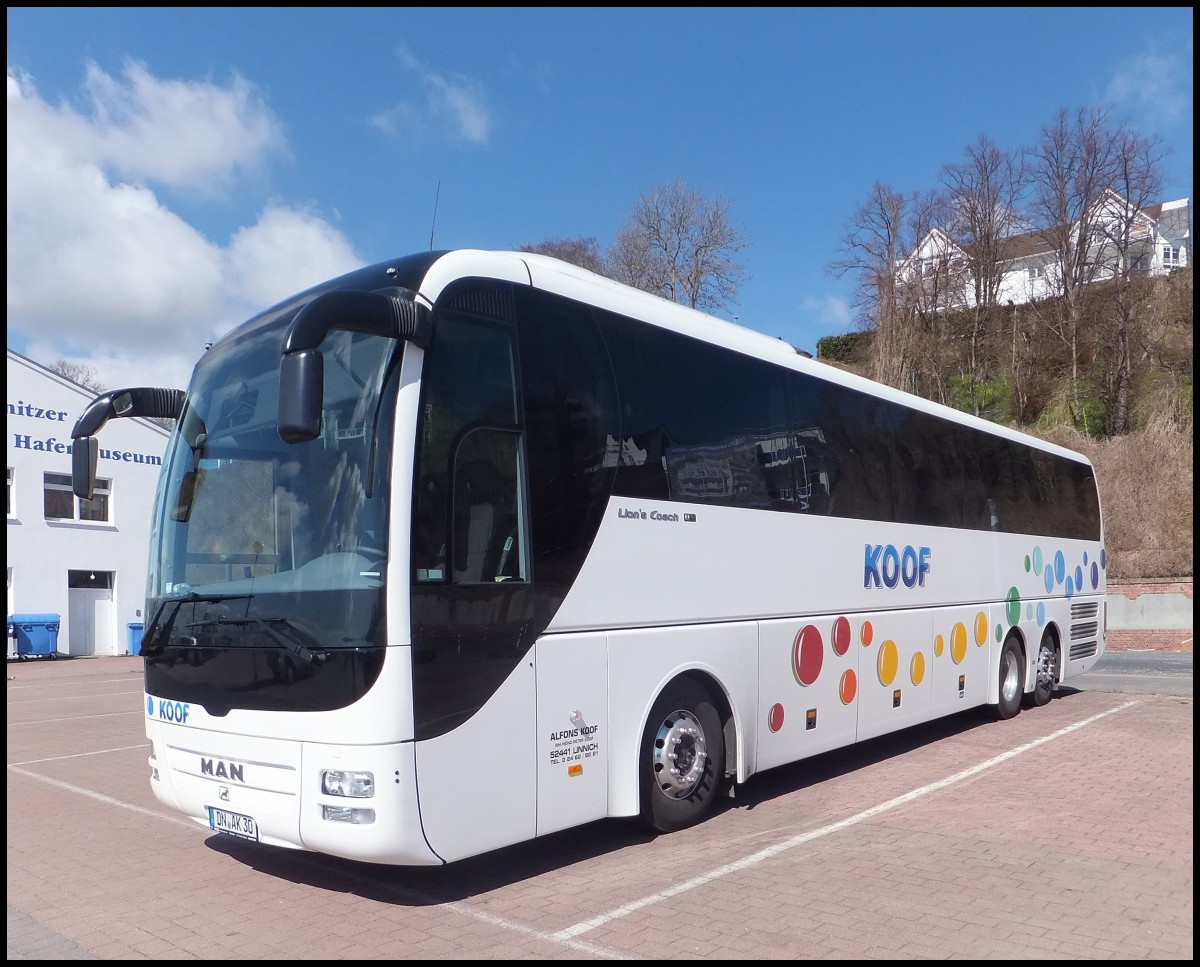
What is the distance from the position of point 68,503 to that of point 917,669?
28.0 metres

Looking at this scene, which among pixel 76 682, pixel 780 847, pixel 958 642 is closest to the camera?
pixel 780 847

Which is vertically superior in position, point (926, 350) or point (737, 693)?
point (926, 350)

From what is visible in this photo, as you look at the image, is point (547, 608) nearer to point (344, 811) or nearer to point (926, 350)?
point (344, 811)

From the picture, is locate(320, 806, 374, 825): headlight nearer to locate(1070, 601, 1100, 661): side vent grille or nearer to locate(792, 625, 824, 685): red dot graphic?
locate(792, 625, 824, 685): red dot graphic

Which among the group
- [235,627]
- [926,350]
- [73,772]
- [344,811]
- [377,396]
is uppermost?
[926,350]

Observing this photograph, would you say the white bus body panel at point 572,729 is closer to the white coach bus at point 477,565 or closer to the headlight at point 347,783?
the white coach bus at point 477,565

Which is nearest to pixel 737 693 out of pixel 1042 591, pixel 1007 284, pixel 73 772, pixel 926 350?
pixel 73 772

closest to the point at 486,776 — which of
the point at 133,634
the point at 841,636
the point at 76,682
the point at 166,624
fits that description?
the point at 166,624

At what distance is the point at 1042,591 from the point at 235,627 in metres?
11.7

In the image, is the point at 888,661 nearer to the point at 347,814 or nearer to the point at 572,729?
the point at 572,729

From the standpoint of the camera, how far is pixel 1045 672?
1444 centimetres

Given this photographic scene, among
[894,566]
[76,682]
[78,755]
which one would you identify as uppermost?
[894,566]

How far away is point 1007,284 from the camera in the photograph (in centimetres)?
4528

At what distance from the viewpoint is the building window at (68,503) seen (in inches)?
1193
